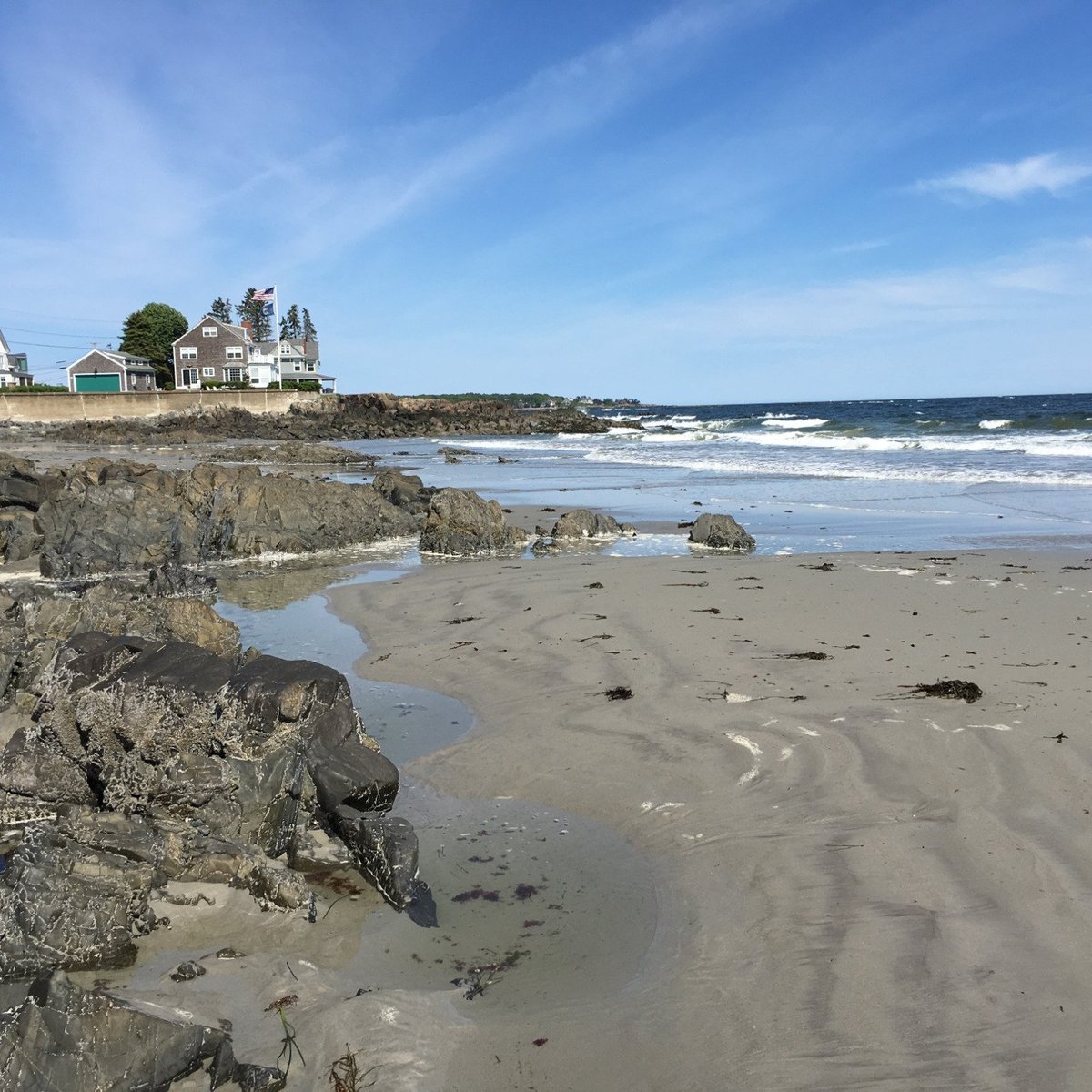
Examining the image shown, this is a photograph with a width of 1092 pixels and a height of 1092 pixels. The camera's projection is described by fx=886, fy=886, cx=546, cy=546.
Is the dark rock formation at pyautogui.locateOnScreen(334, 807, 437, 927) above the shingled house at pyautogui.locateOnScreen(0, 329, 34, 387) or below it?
below

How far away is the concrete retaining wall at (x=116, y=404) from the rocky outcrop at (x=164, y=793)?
6117 centimetres

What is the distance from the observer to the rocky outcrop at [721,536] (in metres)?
13.1

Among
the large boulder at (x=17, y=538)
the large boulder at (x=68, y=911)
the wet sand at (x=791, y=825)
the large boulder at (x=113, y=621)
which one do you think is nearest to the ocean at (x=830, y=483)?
the wet sand at (x=791, y=825)

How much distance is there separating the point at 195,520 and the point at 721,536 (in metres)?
7.91

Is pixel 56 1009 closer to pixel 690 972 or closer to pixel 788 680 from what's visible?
pixel 690 972

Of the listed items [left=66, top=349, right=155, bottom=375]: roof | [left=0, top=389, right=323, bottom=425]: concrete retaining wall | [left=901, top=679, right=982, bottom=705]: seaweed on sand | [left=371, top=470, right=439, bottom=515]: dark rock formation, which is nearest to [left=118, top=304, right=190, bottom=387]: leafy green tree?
[left=66, top=349, right=155, bottom=375]: roof

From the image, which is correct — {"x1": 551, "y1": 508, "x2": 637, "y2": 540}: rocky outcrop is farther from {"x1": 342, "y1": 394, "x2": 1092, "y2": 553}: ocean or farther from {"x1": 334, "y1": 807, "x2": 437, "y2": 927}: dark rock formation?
{"x1": 334, "y1": 807, "x2": 437, "y2": 927}: dark rock formation

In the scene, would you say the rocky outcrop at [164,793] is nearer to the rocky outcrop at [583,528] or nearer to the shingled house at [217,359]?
the rocky outcrop at [583,528]

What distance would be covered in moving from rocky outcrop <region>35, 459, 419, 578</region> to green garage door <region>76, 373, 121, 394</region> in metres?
62.3

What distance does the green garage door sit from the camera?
7074 centimetres

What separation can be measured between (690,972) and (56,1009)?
2.23m

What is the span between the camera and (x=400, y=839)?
13.6 ft

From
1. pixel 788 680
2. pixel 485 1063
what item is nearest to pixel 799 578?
pixel 788 680

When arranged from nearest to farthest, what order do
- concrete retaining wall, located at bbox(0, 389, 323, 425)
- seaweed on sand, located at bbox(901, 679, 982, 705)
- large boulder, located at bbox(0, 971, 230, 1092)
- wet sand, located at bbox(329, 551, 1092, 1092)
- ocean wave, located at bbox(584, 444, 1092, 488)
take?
1. large boulder, located at bbox(0, 971, 230, 1092)
2. wet sand, located at bbox(329, 551, 1092, 1092)
3. seaweed on sand, located at bbox(901, 679, 982, 705)
4. ocean wave, located at bbox(584, 444, 1092, 488)
5. concrete retaining wall, located at bbox(0, 389, 323, 425)
